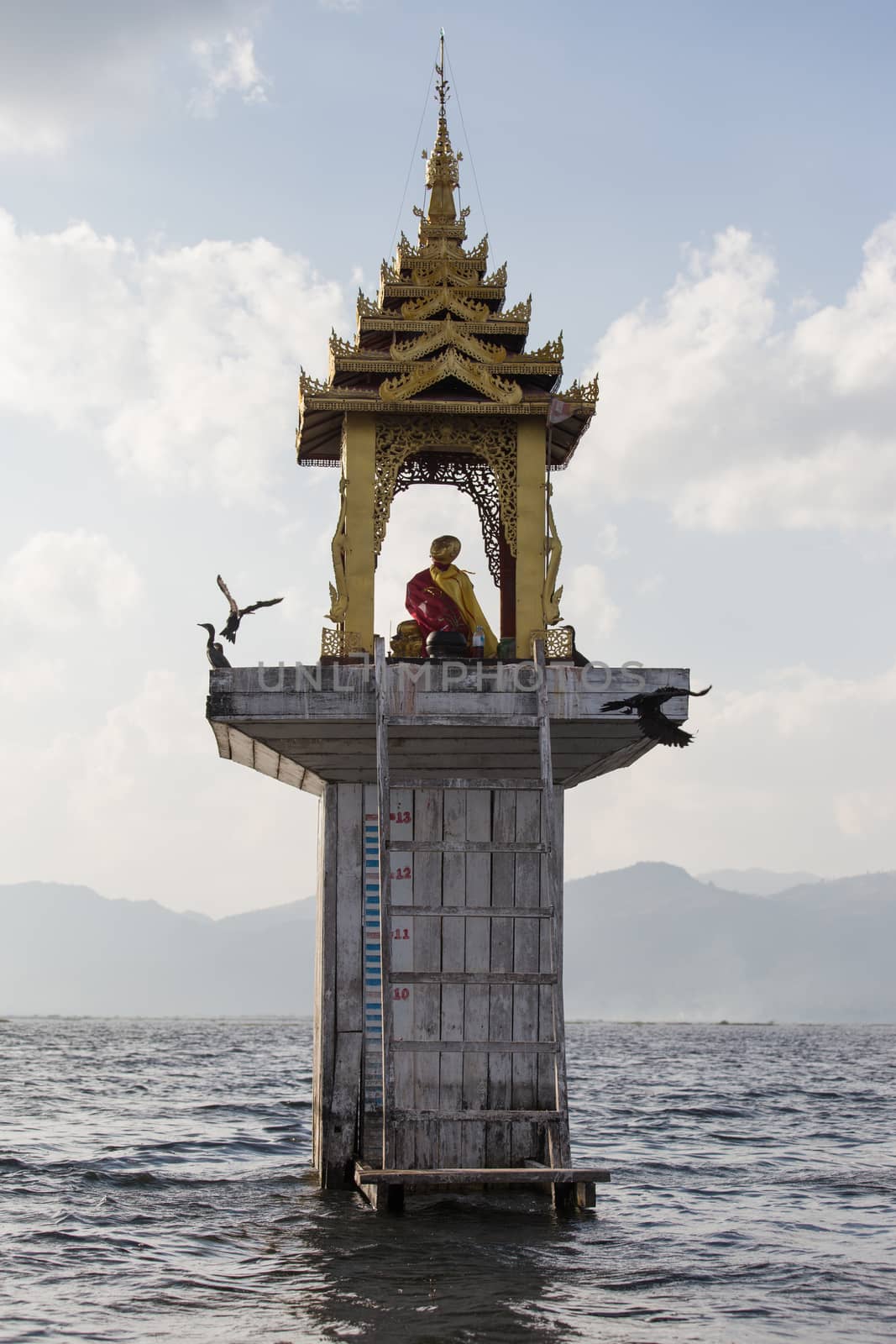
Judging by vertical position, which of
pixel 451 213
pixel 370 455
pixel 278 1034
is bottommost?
pixel 278 1034

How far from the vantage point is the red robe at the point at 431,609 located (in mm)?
19500

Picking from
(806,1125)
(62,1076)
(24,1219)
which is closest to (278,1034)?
(62,1076)

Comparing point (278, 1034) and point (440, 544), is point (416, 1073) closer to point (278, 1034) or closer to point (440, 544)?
point (440, 544)

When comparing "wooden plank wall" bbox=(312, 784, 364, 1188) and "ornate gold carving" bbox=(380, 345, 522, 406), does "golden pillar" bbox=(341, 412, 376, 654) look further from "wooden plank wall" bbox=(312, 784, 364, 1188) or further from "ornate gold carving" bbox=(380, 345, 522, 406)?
"wooden plank wall" bbox=(312, 784, 364, 1188)

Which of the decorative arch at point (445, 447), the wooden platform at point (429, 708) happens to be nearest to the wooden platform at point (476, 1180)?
the wooden platform at point (429, 708)

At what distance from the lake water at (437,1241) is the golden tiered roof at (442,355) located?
953 centimetres

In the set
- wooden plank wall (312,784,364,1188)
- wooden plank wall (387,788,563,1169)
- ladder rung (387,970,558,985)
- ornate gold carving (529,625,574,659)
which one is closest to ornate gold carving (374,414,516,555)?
ornate gold carving (529,625,574,659)

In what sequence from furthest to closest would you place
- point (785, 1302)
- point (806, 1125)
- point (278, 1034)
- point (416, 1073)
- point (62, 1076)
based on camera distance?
point (278, 1034) → point (62, 1076) → point (806, 1125) → point (416, 1073) → point (785, 1302)

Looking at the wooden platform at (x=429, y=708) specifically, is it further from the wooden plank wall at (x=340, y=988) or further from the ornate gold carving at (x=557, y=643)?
the wooden plank wall at (x=340, y=988)

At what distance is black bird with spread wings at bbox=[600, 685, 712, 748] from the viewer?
1733cm

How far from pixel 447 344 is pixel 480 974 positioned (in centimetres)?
829

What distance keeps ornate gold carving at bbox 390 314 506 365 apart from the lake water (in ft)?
33.4

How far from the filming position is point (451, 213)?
22203 millimetres

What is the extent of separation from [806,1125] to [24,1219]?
20.3 m
